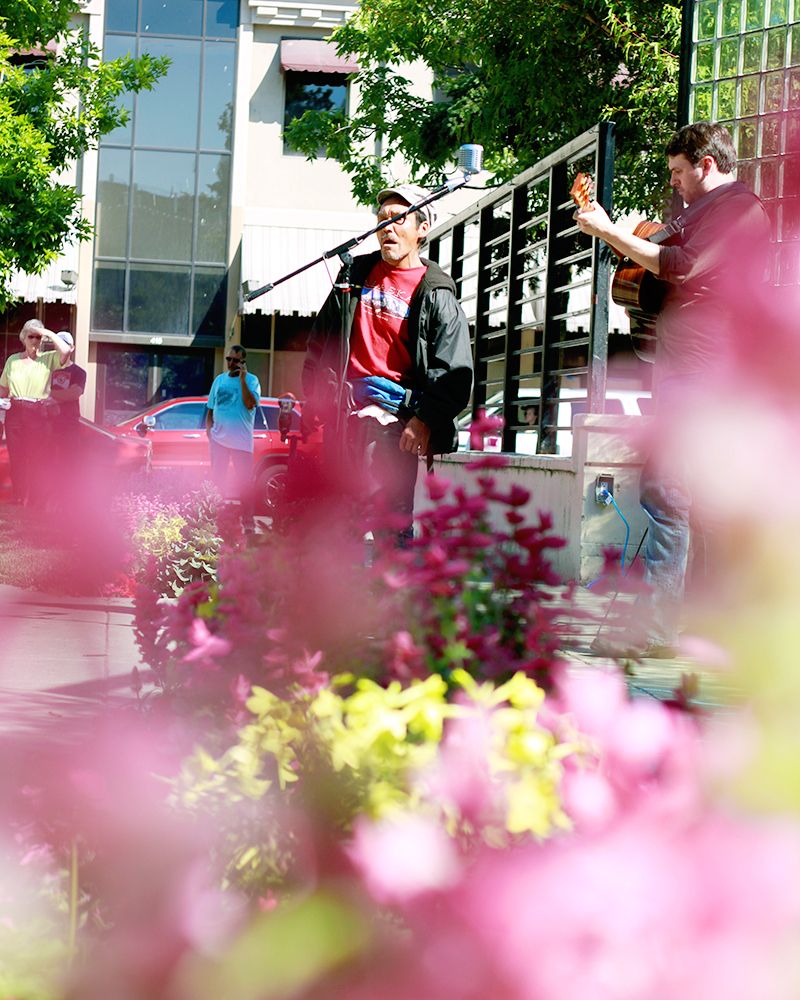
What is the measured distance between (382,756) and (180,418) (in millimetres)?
16499

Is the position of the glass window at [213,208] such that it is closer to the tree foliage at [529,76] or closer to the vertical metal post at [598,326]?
the tree foliage at [529,76]

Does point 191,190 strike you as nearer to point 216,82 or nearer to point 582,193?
point 216,82

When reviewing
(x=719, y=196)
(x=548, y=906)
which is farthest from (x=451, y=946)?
(x=719, y=196)

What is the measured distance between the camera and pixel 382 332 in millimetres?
5195

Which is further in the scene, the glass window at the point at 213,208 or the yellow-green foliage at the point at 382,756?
the glass window at the point at 213,208

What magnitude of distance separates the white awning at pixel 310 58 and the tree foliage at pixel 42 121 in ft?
34.1

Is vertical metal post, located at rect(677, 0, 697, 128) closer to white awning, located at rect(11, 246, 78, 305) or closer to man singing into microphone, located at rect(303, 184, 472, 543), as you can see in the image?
man singing into microphone, located at rect(303, 184, 472, 543)

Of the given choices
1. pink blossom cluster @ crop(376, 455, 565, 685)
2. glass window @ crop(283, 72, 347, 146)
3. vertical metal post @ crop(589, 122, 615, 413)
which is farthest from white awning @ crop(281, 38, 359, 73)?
pink blossom cluster @ crop(376, 455, 565, 685)

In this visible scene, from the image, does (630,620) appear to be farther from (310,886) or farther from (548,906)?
(548,906)

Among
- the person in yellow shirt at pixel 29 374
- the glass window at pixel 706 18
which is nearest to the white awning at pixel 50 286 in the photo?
the person in yellow shirt at pixel 29 374

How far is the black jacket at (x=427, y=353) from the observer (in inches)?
192

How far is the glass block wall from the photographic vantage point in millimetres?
693

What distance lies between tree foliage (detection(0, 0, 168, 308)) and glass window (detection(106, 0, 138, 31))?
11.1 meters

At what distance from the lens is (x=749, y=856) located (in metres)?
0.62
